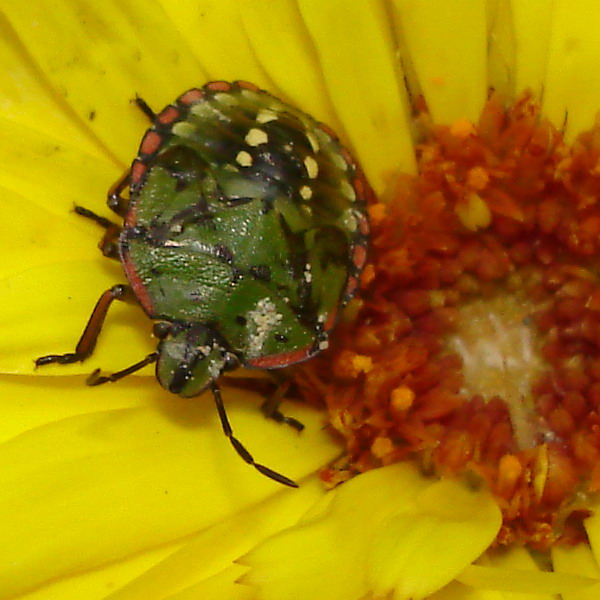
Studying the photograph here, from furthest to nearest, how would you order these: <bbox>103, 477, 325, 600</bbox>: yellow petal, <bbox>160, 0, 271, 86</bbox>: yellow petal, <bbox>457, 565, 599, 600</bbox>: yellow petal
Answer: <bbox>160, 0, 271, 86</bbox>: yellow petal
<bbox>103, 477, 325, 600</bbox>: yellow petal
<bbox>457, 565, 599, 600</bbox>: yellow petal

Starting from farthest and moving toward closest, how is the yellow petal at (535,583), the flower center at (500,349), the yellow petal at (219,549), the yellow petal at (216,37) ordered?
the flower center at (500,349), the yellow petal at (216,37), the yellow petal at (219,549), the yellow petal at (535,583)

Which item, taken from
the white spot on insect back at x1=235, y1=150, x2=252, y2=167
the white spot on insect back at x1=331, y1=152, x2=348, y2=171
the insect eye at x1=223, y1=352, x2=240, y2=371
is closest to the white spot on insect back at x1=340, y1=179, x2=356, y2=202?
the white spot on insect back at x1=331, y1=152, x2=348, y2=171

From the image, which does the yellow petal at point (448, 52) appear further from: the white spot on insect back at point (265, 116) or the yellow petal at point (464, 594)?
the yellow petal at point (464, 594)

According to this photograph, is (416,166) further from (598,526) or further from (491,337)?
(598,526)

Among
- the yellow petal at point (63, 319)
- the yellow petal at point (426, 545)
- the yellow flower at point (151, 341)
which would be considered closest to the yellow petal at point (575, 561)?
the yellow flower at point (151, 341)

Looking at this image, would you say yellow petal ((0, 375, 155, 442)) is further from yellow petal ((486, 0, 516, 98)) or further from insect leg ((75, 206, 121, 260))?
yellow petal ((486, 0, 516, 98))

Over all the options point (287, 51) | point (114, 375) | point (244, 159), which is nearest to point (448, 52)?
point (287, 51)

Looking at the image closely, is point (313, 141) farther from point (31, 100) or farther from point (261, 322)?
point (31, 100)

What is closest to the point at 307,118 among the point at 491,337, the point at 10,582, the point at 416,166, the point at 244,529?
the point at 416,166
